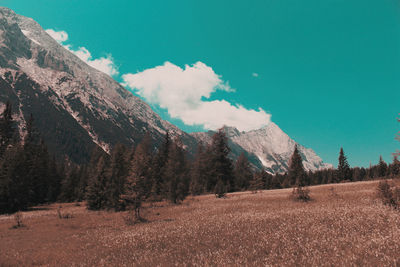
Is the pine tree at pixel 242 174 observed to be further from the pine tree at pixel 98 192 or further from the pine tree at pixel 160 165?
the pine tree at pixel 98 192

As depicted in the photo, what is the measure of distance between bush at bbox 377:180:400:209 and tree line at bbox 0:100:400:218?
181cm

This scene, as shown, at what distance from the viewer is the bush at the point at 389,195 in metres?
17.9

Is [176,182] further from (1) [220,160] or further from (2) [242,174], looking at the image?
(2) [242,174]

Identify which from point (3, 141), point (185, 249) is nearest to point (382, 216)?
point (185, 249)

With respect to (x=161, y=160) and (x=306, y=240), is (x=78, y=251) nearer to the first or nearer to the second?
(x=306, y=240)

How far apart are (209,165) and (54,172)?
56.1 meters

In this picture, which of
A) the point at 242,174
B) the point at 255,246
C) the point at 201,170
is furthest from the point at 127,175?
the point at 242,174

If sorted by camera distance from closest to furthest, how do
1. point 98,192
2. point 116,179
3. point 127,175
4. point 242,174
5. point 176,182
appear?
point 176,182 < point 116,179 < point 127,175 < point 98,192 < point 242,174

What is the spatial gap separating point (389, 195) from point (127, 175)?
38881 mm

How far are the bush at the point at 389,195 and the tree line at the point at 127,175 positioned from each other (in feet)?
5.92

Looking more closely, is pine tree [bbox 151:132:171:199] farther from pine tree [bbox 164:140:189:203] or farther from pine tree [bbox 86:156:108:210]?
pine tree [bbox 86:156:108:210]

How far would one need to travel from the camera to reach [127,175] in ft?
142

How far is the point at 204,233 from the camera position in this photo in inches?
608

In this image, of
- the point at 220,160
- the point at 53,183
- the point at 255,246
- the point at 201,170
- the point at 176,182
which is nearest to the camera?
the point at 255,246
